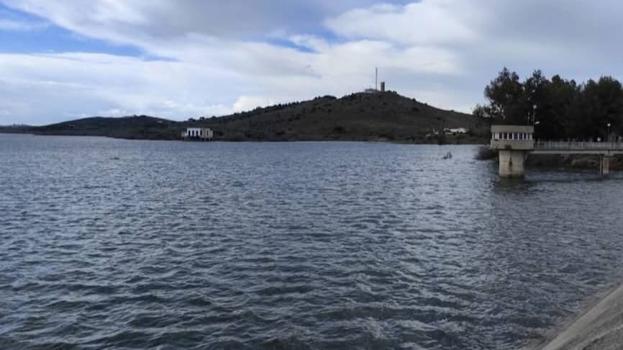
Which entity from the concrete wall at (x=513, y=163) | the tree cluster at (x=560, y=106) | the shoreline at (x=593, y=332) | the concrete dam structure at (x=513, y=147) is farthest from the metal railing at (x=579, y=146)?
the shoreline at (x=593, y=332)

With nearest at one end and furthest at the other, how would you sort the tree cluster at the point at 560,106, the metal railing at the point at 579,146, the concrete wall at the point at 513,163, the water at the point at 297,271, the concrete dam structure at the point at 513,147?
the water at the point at 297,271 < the concrete dam structure at the point at 513,147 < the concrete wall at the point at 513,163 < the metal railing at the point at 579,146 < the tree cluster at the point at 560,106

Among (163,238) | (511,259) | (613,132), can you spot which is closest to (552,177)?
(613,132)

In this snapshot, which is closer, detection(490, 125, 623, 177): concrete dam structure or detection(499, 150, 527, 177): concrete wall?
detection(490, 125, 623, 177): concrete dam structure

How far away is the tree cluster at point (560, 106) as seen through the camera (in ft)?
391

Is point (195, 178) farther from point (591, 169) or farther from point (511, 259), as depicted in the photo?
point (591, 169)

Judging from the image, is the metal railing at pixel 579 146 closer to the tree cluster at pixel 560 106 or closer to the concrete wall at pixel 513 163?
the concrete wall at pixel 513 163

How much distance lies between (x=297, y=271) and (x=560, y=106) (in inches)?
4589

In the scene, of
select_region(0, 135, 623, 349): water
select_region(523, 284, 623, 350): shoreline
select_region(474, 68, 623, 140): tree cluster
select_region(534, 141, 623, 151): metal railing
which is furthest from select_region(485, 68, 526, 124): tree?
select_region(523, 284, 623, 350): shoreline

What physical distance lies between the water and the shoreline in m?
0.58

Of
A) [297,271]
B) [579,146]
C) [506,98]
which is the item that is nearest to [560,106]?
[506,98]

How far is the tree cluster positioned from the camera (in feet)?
391

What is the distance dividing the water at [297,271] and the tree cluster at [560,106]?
71.5 meters

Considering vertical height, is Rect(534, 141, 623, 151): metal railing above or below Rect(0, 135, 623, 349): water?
above

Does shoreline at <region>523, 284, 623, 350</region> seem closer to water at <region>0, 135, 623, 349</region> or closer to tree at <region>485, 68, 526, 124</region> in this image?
water at <region>0, 135, 623, 349</region>
